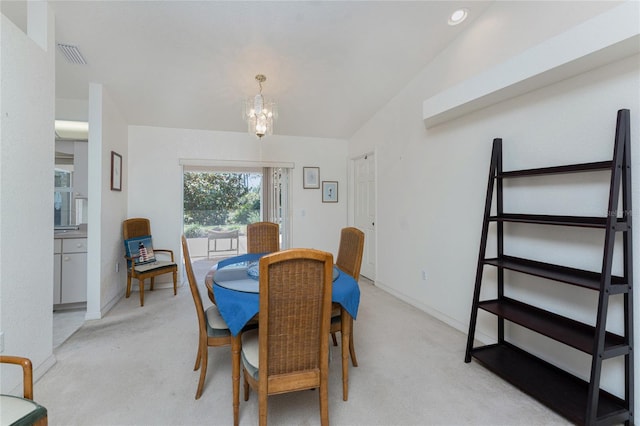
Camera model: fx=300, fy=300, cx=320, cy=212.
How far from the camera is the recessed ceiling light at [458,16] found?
102 inches

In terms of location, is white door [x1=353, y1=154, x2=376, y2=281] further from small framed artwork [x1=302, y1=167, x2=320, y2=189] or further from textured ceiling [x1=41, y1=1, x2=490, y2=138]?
textured ceiling [x1=41, y1=1, x2=490, y2=138]

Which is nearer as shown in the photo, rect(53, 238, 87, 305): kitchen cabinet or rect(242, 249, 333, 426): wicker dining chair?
rect(242, 249, 333, 426): wicker dining chair

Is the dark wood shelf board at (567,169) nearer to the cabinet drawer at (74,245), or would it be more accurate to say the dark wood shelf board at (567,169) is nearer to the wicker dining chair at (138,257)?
the wicker dining chair at (138,257)

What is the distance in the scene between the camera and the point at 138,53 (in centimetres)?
287

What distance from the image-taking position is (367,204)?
4.80 metres

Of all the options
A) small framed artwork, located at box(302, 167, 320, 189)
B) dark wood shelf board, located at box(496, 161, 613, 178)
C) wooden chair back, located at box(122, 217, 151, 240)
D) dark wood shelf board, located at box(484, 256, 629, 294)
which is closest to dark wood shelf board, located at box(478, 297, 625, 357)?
dark wood shelf board, located at box(484, 256, 629, 294)

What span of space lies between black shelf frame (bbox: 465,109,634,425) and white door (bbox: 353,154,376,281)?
227cm

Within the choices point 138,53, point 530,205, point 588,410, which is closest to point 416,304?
point 530,205

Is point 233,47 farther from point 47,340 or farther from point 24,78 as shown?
point 47,340

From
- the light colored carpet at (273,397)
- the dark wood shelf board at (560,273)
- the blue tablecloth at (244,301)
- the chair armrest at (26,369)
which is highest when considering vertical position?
the dark wood shelf board at (560,273)

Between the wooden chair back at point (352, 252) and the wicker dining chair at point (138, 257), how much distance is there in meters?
2.49

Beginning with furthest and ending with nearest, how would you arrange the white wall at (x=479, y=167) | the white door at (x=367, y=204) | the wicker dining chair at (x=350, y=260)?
the white door at (x=367, y=204) → the wicker dining chair at (x=350, y=260) → the white wall at (x=479, y=167)

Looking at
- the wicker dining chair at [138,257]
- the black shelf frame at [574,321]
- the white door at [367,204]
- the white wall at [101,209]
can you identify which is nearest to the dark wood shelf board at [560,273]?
the black shelf frame at [574,321]

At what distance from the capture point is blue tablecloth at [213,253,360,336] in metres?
1.57
